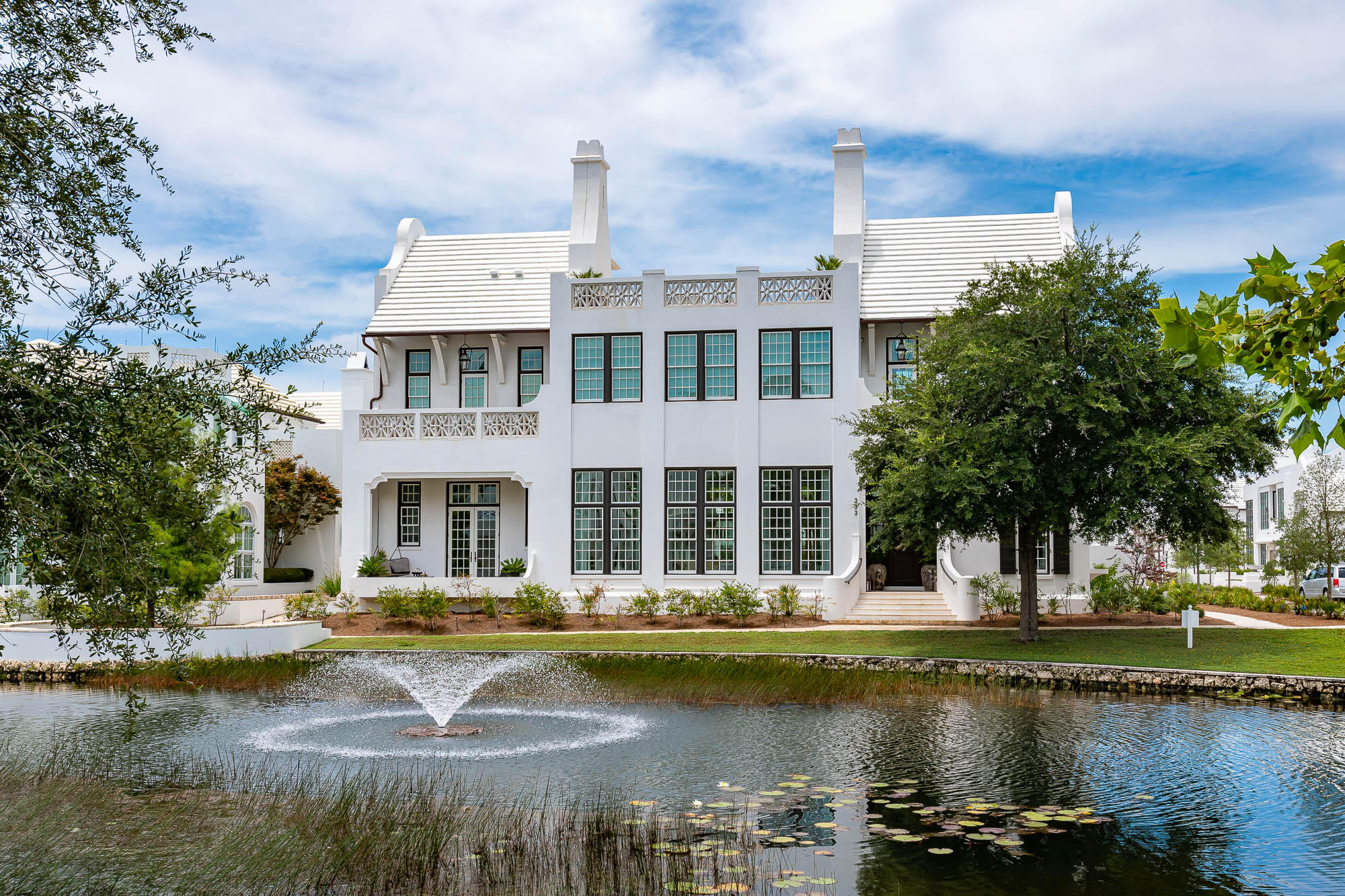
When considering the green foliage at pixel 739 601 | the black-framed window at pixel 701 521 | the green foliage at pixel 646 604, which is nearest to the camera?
the green foliage at pixel 739 601

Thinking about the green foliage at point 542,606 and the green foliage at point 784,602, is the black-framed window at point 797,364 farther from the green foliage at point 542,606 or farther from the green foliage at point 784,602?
the green foliage at point 542,606

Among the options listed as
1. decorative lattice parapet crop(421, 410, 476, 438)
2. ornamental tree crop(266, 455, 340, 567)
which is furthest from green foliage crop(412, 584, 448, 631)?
ornamental tree crop(266, 455, 340, 567)

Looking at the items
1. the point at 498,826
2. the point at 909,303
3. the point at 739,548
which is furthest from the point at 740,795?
the point at 909,303

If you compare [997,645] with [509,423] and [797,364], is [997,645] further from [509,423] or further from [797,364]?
[509,423]

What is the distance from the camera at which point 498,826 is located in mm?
10180

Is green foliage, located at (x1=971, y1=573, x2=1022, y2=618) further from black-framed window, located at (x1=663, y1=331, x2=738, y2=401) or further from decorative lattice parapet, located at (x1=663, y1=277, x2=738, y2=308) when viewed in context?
decorative lattice parapet, located at (x1=663, y1=277, x2=738, y2=308)

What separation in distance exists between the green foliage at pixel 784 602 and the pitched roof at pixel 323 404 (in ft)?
99.1

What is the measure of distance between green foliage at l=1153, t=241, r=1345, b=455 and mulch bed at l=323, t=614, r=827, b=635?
22.9m

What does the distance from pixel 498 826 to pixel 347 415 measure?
24.1 metres

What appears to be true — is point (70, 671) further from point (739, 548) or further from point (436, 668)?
point (739, 548)

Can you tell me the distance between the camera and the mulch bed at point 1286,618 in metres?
28.5

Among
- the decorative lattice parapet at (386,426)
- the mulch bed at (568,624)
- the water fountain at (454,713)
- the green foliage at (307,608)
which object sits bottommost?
the water fountain at (454,713)

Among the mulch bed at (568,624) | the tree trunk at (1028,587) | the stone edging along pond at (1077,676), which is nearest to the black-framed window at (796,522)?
the mulch bed at (568,624)

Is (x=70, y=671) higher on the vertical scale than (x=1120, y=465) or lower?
lower
